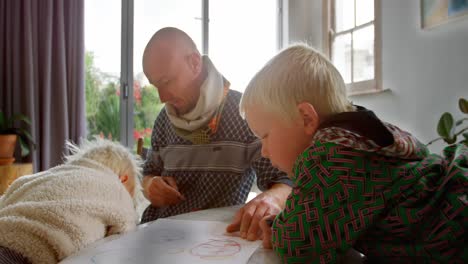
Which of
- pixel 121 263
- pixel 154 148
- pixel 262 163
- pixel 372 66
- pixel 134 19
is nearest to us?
pixel 121 263

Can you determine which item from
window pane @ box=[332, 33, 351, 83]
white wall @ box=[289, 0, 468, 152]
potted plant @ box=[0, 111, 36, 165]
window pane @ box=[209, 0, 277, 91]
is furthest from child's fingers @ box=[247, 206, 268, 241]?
window pane @ box=[209, 0, 277, 91]

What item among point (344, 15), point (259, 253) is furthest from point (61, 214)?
point (344, 15)

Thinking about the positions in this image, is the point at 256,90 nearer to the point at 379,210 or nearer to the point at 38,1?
the point at 379,210

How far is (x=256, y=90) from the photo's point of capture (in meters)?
0.75

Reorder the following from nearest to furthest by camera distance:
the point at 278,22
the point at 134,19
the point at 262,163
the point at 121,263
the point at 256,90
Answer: the point at 121,263
the point at 256,90
the point at 262,163
the point at 134,19
the point at 278,22

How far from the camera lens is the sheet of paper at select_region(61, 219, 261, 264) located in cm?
58

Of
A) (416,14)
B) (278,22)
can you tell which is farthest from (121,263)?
(278,22)

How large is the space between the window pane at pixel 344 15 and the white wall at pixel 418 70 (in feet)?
1.57

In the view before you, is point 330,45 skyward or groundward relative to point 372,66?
skyward

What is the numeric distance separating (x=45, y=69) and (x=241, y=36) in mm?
1974

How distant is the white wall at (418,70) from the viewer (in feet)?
7.48

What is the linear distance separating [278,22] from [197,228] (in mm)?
3821

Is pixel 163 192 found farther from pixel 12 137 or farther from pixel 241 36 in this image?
pixel 241 36

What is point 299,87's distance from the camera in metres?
0.70
